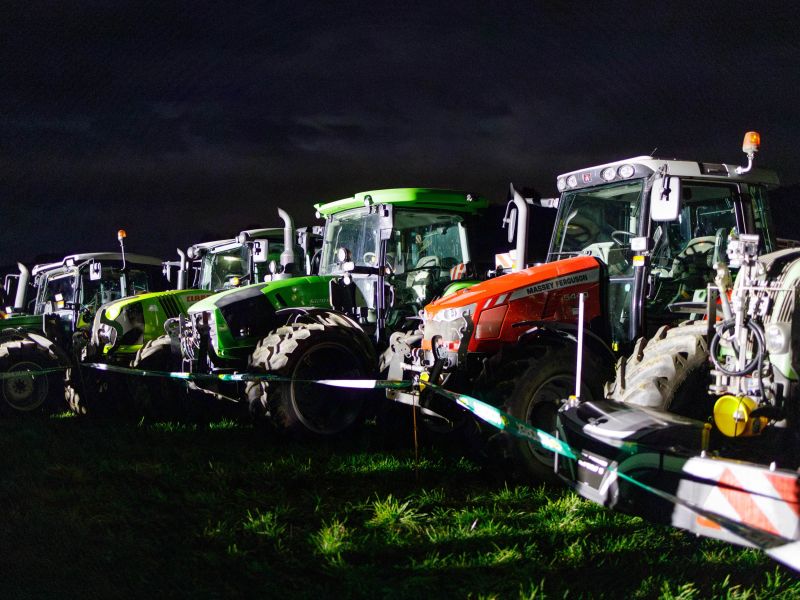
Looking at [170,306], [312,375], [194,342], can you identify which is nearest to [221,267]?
[170,306]

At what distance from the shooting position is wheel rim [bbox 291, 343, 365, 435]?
6082 millimetres

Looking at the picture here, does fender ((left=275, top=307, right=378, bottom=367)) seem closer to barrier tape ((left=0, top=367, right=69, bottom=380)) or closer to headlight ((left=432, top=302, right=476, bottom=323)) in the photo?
headlight ((left=432, top=302, right=476, bottom=323))

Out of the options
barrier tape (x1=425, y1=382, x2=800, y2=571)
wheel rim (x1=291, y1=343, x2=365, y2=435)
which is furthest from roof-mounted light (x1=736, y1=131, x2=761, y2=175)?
wheel rim (x1=291, y1=343, x2=365, y2=435)

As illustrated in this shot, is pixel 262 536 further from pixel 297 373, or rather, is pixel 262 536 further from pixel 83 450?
pixel 83 450

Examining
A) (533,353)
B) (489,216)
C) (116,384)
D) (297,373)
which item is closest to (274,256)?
(116,384)

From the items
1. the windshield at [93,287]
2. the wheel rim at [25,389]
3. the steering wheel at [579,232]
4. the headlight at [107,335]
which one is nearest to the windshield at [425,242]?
the steering wheel at [579,232]

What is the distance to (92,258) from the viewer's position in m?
10.7

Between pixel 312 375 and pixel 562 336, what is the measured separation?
2.30 metres

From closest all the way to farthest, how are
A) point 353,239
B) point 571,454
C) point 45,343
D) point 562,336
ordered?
point 571,454 < point 562,336 < point 353,239 < point 45,343

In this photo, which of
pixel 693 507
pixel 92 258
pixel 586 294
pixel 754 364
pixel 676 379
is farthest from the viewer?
pixel 92 258

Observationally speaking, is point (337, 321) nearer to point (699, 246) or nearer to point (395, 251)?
point (395, 251)

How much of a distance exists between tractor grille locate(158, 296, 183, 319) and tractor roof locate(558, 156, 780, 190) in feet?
16.7

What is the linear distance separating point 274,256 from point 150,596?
697 cm

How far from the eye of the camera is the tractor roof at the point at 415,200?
682 cm
